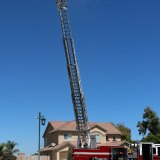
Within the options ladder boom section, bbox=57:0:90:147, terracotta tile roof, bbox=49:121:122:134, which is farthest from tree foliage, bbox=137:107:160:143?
ladder boom section, bbox=57:0:90:147

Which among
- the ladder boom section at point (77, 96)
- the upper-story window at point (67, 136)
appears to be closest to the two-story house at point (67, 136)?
the upper-story window at point (67, 136)

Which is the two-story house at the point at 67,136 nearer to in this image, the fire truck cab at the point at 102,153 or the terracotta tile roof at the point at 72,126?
the terracotta tile roof at the point at 72,126

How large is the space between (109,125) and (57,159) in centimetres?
1449

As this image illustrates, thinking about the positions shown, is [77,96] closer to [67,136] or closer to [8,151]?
[67,136]

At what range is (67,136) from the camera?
7200cm

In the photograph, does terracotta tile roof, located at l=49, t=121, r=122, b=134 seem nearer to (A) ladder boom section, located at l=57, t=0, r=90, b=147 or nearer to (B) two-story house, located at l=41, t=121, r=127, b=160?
(B) two-story house, located at l=41, t=121, r=127, b=160

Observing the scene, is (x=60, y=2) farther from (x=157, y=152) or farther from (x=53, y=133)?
(x=53, y=133)

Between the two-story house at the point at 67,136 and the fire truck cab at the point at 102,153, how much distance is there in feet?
110

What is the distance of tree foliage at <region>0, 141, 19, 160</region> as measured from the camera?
84438 millimetres

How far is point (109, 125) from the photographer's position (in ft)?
256

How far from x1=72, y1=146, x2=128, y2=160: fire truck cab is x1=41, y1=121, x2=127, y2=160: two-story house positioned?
3351cm

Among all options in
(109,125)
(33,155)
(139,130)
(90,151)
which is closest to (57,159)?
(33,155)

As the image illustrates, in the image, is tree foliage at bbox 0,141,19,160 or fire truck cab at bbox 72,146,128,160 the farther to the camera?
tree foliage at bbox 0,141,19,160

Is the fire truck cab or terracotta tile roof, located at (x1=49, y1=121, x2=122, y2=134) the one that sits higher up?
terracotta tile roof, located at (x1=49, y1=121, x2=122, y2=134)
